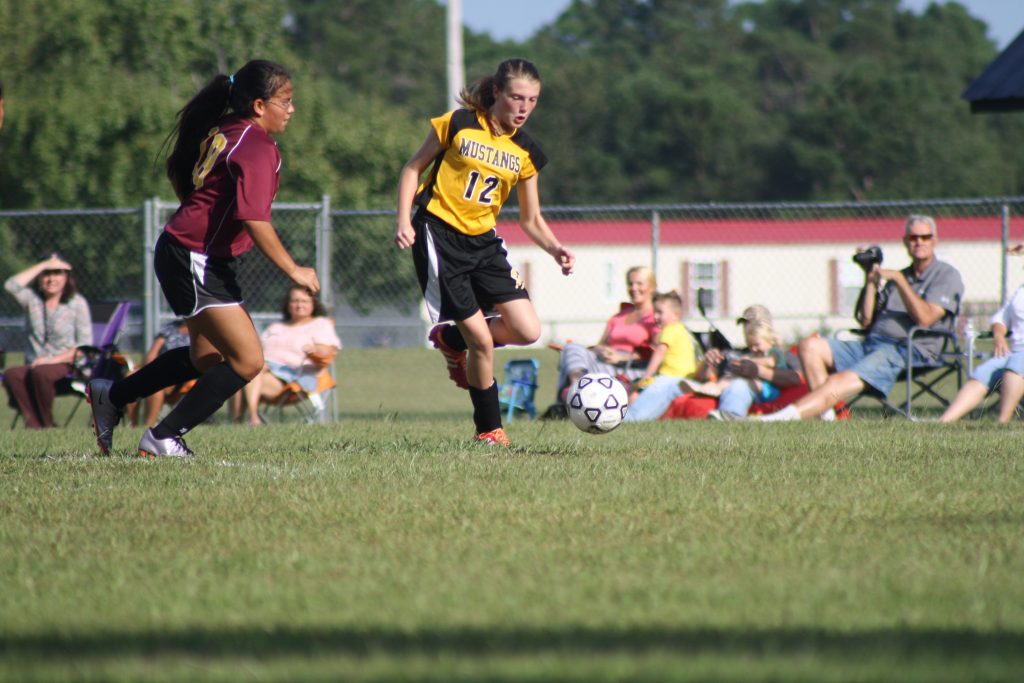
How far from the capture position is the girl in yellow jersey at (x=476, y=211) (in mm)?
7207

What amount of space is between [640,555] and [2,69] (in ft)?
119

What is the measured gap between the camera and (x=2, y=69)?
3672 cm

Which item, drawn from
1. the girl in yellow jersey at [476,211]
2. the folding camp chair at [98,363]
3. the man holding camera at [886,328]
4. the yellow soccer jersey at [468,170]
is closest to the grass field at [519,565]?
the girl in yellow jersey at [476,211]

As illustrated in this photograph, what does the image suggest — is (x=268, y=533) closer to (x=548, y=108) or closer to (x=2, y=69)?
(x=2, y=69)

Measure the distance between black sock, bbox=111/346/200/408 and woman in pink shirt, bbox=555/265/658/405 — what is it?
16.1 feet

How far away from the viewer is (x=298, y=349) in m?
12.0

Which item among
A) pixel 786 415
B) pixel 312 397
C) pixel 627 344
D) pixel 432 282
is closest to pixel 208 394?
pixel 432 282

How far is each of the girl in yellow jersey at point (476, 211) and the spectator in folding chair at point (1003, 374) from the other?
12.9 ft

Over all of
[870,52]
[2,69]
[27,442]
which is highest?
[870,52]

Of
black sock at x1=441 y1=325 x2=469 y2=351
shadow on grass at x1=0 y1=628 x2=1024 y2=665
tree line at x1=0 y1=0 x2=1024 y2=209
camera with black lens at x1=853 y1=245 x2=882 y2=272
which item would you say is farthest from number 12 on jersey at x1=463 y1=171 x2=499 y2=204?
tree line at x1=0 y1=0 x2=1024 y2=209

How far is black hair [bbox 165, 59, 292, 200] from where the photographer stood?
657 centimetres

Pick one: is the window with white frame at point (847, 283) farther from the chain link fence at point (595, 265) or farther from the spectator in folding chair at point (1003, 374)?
the spectator in folding chair at point (1003, 374)

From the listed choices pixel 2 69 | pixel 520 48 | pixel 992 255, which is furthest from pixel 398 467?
pixel 520 48

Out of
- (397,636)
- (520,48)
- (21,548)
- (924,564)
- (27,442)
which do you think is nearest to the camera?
(397,636)
